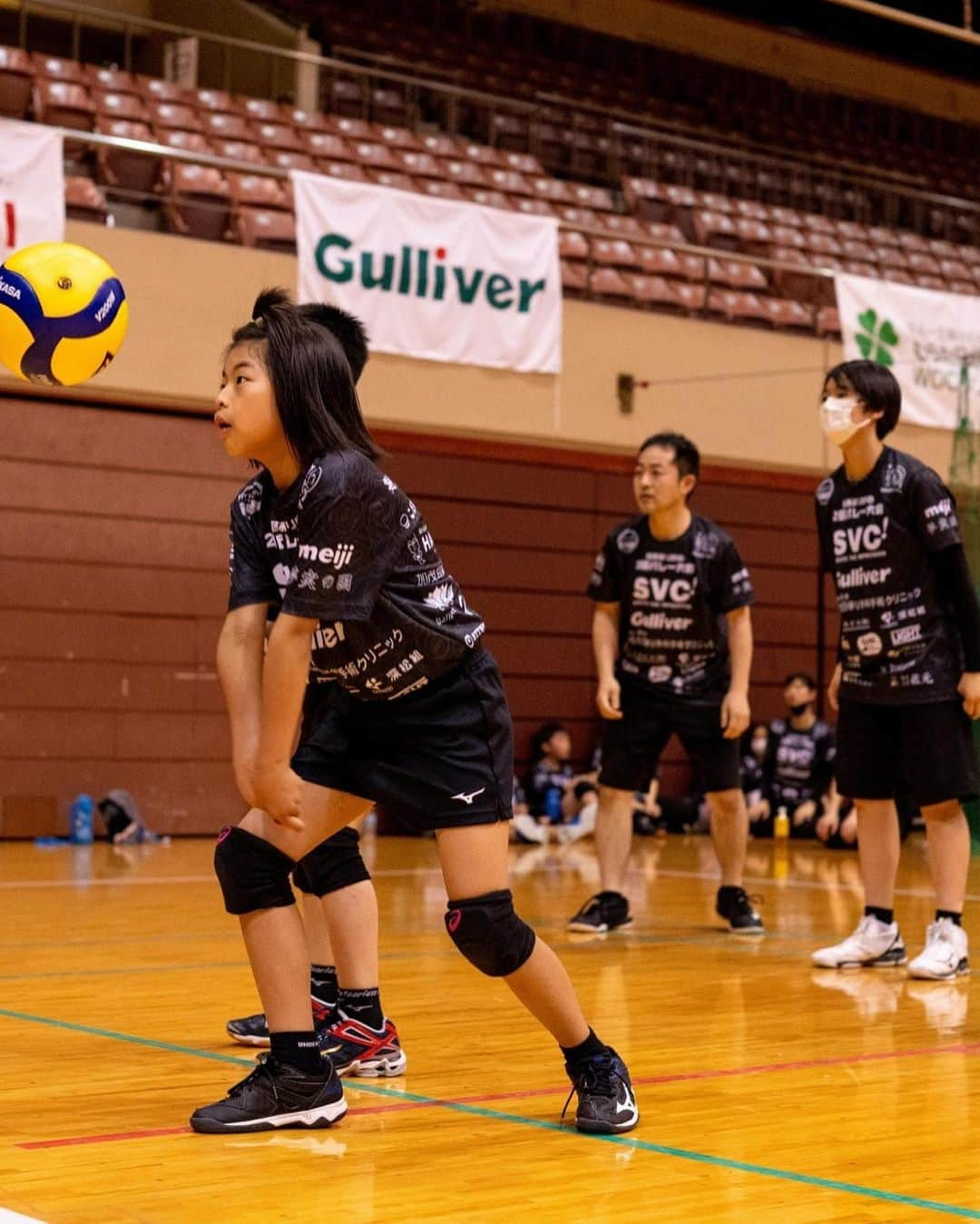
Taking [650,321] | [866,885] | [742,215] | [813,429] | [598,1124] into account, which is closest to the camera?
[598,1124]

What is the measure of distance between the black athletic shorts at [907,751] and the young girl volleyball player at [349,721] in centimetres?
260

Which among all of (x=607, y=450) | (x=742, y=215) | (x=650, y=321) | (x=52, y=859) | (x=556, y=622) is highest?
(x=742, y=215)

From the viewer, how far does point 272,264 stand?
12320 mm

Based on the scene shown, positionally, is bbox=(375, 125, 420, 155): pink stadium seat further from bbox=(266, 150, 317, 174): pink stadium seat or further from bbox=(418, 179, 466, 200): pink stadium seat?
bbox=(266, 150, 317, 174): pink stadium seat

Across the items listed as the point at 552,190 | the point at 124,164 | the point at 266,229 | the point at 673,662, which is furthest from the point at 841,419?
the point at 552,190

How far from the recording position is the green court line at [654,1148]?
10.0 feet

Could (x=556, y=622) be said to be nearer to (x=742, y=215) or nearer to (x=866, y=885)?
(x=742, y=215)

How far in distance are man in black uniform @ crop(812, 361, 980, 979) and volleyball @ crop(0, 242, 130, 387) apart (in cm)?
254

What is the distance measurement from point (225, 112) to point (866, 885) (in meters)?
10.1

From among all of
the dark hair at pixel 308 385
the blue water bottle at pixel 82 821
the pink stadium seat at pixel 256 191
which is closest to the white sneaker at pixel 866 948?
the dark hair at pixel 308 385

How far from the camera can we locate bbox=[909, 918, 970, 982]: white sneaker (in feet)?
19.8

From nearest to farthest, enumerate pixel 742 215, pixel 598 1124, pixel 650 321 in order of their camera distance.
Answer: pixel 598 1124, pixel 650 321, pixel 742 215

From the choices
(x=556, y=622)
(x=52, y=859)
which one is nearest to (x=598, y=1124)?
(x=52, y=859)

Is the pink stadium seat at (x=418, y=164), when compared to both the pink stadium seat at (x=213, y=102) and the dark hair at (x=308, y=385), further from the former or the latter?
the dark hair at (x=308, y=385)
